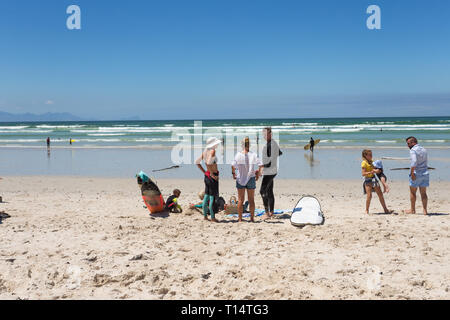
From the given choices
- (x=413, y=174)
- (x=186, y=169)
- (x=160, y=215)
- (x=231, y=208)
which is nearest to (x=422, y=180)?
(x=413, y=174)

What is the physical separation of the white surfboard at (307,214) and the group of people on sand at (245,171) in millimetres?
646

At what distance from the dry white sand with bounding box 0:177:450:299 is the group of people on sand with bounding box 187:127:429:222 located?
47cm

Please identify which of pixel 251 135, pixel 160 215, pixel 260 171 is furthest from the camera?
pixel 251 135

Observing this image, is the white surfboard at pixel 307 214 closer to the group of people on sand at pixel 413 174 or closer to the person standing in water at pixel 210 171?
the group of people on sand at pixel 413 174

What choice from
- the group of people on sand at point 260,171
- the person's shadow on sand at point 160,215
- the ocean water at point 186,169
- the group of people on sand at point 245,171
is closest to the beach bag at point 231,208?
the group of people on sand at point 260,171

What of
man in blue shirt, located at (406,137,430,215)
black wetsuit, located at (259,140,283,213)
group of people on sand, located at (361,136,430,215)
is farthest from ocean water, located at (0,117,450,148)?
black wetsuit, located at (259,140,283,213)

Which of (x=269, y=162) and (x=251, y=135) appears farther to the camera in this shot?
(x=251, y=135)

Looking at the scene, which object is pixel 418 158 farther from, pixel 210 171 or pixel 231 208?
pixel 210 171

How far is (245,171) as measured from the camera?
7.03 meters

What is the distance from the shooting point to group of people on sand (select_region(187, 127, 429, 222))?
699 centimetres

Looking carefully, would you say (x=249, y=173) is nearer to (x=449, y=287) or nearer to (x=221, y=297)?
(x=221, y=297)

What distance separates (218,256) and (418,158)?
15.9 ft

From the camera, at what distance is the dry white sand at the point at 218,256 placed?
4273 mm

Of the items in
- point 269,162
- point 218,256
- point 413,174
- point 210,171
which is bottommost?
point 218,256
